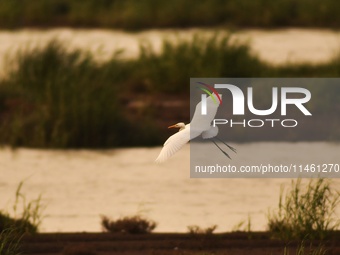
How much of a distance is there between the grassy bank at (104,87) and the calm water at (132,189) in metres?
0.21

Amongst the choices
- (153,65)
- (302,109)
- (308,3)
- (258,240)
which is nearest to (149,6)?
(308,3)

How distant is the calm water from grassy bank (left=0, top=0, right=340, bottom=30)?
860cm

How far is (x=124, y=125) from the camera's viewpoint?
33.3 ft

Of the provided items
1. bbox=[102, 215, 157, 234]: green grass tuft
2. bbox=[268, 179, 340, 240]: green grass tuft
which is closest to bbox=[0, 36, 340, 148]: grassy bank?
bbox=[102, 215, 157, 234]: green grass tuft

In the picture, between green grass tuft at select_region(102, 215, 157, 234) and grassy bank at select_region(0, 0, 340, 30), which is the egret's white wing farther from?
grassy bank at select_region(0, 0, 340, 30)

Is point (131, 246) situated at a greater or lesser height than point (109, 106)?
lesser

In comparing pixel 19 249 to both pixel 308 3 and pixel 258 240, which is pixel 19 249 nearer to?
pixel 258 240

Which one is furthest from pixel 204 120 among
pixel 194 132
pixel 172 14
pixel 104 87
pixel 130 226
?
pixel 172 14

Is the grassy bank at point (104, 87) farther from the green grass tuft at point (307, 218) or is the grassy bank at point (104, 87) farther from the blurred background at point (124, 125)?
the green grass tuft at point (307, 218)

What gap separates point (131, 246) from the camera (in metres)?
6.23

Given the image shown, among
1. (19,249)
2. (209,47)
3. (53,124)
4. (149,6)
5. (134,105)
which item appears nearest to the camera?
(19,249)

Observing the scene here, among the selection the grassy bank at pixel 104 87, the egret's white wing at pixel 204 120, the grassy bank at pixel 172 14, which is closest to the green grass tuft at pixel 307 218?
the egret's white wing at pixel 204 120

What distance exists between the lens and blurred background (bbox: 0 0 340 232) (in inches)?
315

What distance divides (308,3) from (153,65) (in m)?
8.04
